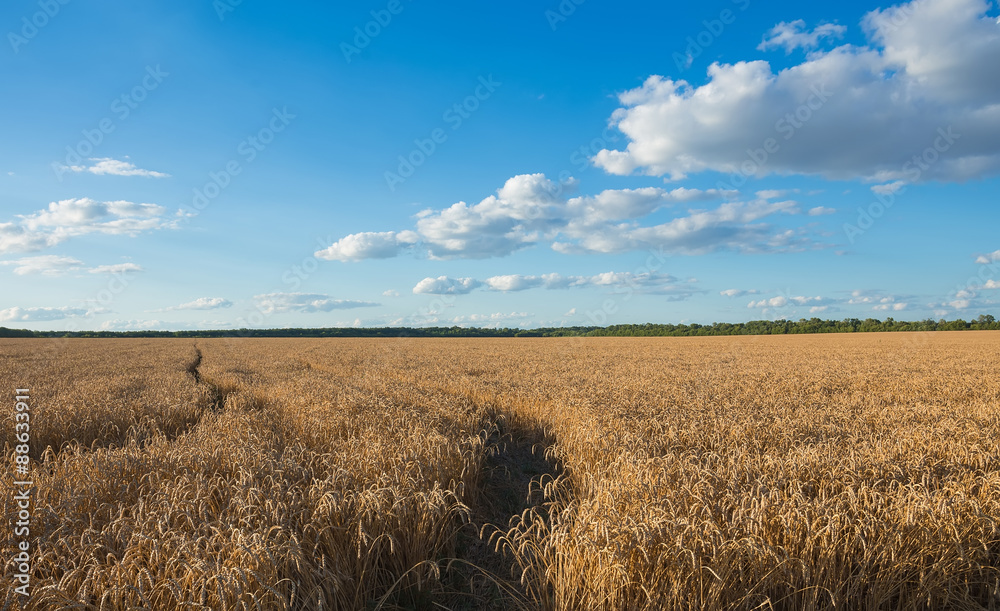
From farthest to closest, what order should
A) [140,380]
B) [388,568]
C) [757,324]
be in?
[757,324] → [140,380] → [388,568]

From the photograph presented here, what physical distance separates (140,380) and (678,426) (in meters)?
17.7

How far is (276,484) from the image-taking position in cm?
470

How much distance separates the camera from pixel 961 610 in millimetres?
3766

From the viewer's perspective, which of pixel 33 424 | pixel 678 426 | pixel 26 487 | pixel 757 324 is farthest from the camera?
pixel 757 324

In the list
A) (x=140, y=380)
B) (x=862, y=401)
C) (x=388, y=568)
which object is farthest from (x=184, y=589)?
(x=140, y=380)

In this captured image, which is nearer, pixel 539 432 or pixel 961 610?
pixel 961 610

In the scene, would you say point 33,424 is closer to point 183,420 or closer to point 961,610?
point 183,420

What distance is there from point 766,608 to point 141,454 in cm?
730

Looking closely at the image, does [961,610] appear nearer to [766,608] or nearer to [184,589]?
[766,608]

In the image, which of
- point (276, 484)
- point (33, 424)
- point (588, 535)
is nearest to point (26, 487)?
point (276, 484)

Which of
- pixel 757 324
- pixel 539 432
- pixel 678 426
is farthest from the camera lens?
pixel 757 324

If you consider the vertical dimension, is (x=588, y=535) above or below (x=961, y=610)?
above

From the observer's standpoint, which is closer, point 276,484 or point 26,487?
point 276,484

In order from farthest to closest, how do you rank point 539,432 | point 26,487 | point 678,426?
point 539,432 < point 678,426 < point 26,487
